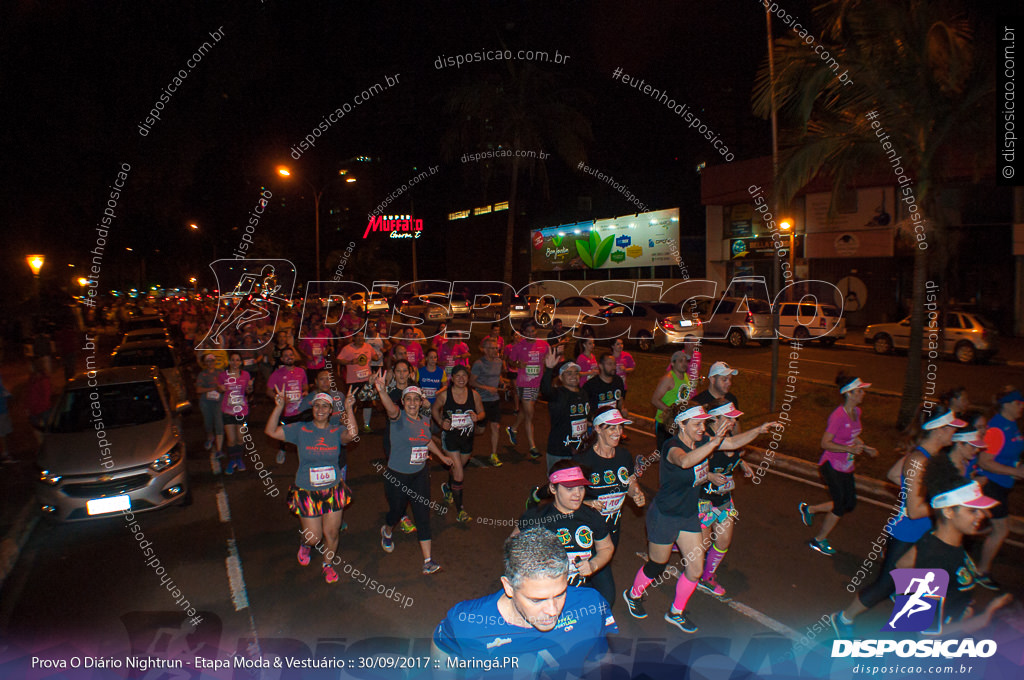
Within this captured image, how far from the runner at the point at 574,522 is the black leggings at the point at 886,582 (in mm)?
1889

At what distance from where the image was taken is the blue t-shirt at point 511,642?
252 centimetres

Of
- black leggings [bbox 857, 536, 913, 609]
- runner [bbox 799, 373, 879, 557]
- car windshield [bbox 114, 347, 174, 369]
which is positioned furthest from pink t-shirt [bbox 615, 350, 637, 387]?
car windshield [bbox 114, 347, 174, 369]

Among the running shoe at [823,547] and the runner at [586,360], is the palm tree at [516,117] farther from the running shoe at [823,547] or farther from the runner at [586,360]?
the running shoe at [823,547]

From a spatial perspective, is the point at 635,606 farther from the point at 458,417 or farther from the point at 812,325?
the point at 812,325

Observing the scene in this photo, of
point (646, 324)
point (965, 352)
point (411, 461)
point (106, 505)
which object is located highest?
point (646, 324)

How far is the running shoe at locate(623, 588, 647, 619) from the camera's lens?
4871 mm

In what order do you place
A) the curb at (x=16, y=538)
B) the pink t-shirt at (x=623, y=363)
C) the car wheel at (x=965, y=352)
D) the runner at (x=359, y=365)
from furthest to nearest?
the car wheel at (x=965, y=352)
the runner at (x=359, y=365)
the pink t-shirt at (x=623, y=363)
the curb at (x=16, y=538)

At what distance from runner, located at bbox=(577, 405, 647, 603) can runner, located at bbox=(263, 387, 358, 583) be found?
7.72ft

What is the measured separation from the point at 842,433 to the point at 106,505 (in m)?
7.49

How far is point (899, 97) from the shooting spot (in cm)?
970

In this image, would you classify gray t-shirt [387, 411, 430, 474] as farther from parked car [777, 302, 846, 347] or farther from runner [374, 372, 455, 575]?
parked car [777, 302, 846, 347]

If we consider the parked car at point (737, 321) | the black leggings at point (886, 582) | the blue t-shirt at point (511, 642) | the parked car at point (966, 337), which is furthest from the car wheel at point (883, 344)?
the blue t-shirt at point (511, 642)

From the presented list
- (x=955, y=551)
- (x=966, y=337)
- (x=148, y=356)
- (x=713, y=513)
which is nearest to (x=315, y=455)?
(x=713, y=513)

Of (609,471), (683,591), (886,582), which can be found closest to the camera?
(886,582)
